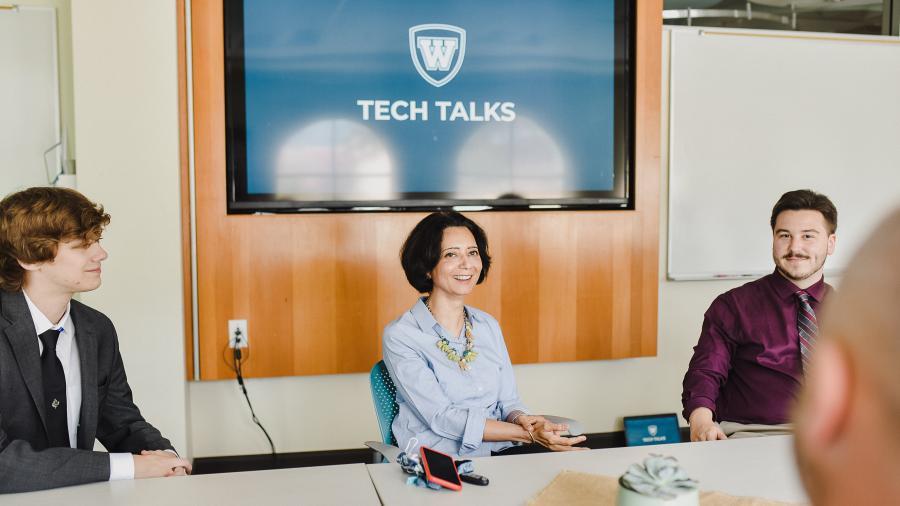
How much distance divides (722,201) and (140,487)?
11.6 ft

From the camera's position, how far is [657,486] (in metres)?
1.42

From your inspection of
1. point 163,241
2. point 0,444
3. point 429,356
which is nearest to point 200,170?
point 163,241

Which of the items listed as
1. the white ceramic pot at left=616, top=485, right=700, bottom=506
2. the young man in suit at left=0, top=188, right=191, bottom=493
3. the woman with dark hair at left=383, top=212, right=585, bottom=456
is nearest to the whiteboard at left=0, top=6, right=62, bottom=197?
the young man in suit at left=0, top=188, right=191, bottom=493

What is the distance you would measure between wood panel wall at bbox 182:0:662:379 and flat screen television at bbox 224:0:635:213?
0.28 ft

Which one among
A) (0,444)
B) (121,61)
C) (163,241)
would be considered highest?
(121,61)

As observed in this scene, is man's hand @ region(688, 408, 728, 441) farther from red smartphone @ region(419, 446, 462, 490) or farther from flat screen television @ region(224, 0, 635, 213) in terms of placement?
flat screen television @ region(224, 0, 635, 213)

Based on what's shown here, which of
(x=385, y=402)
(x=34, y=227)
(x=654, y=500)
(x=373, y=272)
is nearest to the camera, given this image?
(x=654, y=500)

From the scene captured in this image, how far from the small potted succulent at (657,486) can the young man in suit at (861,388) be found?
1072 mm

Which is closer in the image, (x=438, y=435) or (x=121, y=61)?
(x=438, y=435)

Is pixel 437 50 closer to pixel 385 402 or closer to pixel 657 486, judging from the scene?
pixel 385 402

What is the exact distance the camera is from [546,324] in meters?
4.16

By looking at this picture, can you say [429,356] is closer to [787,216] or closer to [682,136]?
[787,216]

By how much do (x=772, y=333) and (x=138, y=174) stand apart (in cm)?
280

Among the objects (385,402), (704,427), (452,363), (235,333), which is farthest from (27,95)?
(704,427)
